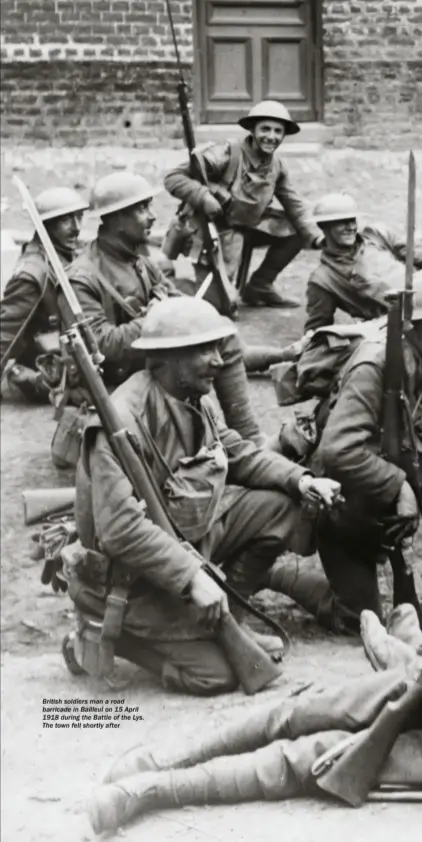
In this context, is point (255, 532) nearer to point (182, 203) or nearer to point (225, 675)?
point (225, 675)

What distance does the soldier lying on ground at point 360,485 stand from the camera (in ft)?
20.4

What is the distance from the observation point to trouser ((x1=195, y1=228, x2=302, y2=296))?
28.9 ft

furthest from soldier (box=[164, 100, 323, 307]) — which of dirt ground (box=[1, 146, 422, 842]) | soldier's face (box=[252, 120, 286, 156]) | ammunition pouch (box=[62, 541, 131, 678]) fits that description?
ammunition pouch (box=[62, 541, 131, 678])

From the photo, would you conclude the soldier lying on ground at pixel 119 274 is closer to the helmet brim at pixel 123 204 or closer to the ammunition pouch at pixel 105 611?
the helmet brim at pixel 123 204

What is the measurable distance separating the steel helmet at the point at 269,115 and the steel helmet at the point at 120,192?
0.59 m

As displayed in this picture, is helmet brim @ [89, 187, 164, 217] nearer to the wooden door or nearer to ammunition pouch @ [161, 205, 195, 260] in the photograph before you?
the wooden door

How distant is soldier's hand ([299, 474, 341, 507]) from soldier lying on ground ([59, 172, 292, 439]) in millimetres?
1401

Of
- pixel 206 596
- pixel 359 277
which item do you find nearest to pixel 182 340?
pixel 206 596

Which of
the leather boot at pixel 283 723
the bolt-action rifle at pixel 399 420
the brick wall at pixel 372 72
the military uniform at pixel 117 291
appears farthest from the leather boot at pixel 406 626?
the military uniform at pixel 117 291

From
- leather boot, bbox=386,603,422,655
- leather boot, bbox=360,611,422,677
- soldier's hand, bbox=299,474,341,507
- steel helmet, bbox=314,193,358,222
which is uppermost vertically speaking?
steel helmet, bbox=314,193,358,222

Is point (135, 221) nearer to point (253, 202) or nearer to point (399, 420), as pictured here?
point (253, 202)

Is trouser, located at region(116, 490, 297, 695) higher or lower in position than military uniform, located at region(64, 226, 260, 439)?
lower

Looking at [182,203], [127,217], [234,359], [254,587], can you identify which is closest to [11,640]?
[254,587]

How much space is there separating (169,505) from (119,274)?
201cm
